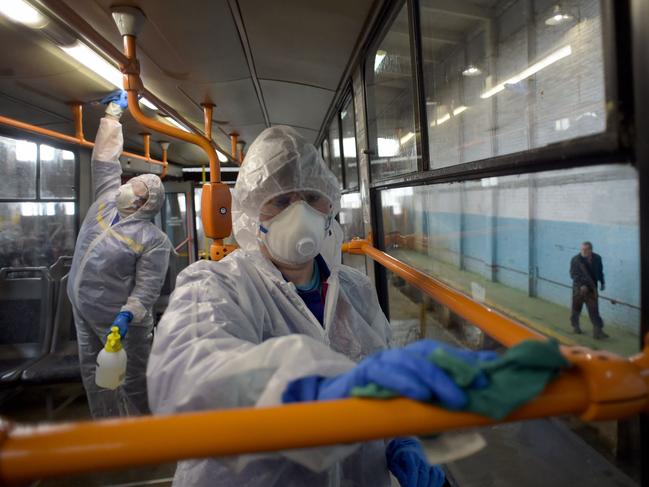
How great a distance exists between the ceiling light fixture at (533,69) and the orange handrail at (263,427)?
2.54 ft

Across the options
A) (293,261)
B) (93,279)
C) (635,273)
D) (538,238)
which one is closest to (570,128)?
(635,273)

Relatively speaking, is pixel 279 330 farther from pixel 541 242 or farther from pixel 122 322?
pixel 122 322

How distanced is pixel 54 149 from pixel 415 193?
373 centimetres

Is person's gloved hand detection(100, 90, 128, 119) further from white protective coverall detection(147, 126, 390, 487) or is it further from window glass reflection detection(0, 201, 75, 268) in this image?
white protective coverall detection(147, 126, 390, 487)

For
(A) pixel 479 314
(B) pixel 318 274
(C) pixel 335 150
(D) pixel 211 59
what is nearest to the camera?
(A) pixel 479 314

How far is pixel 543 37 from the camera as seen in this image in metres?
0.98

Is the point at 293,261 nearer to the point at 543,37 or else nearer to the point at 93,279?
the point at 543,37

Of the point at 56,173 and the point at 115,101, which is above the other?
the point at 115,101

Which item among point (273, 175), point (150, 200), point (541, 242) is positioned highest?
point (150, 200)

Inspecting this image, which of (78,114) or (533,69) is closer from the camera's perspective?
(533,69)

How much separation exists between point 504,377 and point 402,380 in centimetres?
12

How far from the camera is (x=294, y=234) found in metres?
1.12

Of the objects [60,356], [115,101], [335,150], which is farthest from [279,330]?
[335,150]

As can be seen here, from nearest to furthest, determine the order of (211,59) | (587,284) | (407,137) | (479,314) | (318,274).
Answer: (479,314), (587,284), (318,274), (407,137), (211,59)
